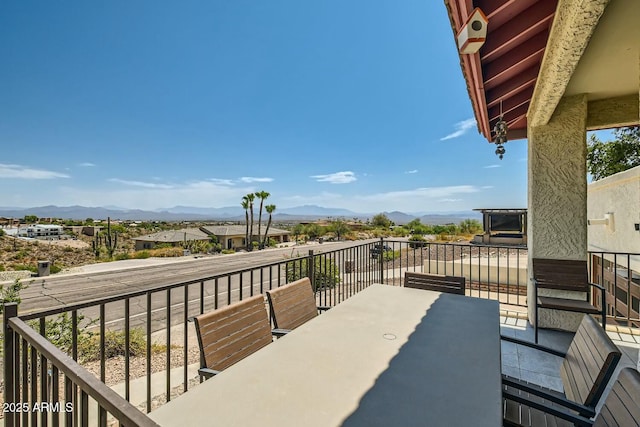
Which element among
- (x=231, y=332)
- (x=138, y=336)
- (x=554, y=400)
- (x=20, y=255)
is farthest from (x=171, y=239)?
(x=554, y=400)

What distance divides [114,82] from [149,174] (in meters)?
39.0

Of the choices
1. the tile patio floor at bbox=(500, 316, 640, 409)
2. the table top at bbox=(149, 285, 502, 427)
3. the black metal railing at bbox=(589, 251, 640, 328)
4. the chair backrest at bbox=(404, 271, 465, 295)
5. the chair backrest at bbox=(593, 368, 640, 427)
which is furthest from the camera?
the black metal railing at bbox=(589, 251, 640, 328)

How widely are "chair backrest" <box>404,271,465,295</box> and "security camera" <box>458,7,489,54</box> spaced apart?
78.6 inches

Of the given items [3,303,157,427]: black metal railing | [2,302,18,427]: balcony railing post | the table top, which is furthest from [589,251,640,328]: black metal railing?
[2,302,18,427]: balcony railing post

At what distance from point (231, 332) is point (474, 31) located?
7.68 feet

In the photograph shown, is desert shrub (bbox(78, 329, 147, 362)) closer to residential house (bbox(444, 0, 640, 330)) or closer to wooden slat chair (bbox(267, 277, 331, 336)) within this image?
wooden slat chair (bbox(267, 277, 331, 336))

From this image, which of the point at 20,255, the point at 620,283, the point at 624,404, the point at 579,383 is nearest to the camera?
the point at 624,404

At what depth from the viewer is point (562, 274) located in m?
3.35

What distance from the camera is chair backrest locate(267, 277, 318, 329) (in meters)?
2.01

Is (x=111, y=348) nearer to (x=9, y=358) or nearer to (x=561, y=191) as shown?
(x=9, y=358)

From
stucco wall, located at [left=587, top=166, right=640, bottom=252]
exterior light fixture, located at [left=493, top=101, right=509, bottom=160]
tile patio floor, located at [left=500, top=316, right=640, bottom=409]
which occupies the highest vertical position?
exterior light fixture, located at [left=493, top=101, right=509, bottom=160]

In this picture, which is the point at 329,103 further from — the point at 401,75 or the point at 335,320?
the point at 335,320

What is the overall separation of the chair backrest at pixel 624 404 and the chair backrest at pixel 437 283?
1853 mm

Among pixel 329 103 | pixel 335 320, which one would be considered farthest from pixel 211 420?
pixel 329 103
